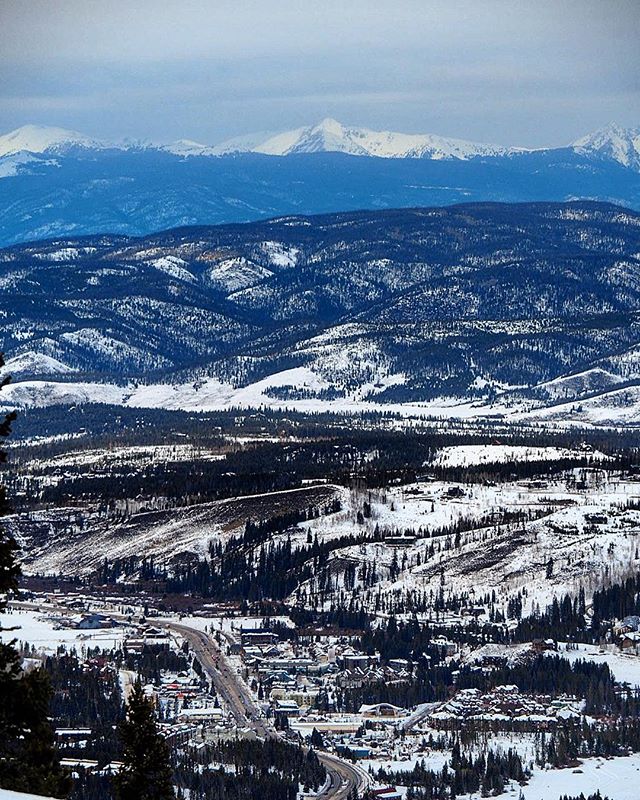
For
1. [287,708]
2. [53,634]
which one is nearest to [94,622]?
[53,634]

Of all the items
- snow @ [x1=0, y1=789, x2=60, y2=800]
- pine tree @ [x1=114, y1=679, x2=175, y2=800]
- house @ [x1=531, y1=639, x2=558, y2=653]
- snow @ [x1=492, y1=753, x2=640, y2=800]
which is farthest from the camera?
house @ [x1=531, y1=639, x2=558, y2=653]

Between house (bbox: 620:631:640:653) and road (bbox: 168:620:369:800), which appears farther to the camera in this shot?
house (bbox: 620:631:640:653)

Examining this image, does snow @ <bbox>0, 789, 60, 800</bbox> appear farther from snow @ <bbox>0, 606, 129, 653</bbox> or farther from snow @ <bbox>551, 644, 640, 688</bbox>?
snow @ <bbox>0, 606, 129, 653</bbox>

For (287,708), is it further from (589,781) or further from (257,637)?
(589,781)

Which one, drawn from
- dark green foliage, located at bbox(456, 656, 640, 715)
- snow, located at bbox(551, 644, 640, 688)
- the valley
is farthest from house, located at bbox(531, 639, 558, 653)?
Answer: dark green foliage, located at bbox(456, 656, 640, 715)

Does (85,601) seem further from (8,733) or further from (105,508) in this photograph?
(8,733)

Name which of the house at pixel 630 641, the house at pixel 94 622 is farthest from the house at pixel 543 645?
the house at pixel 94 622

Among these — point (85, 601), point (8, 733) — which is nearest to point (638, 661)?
point (85, 601)
